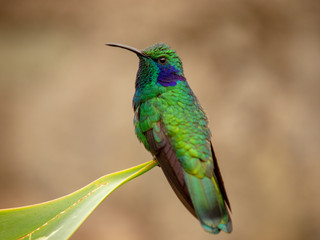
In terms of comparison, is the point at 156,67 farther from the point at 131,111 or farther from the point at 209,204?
the point at 131,111

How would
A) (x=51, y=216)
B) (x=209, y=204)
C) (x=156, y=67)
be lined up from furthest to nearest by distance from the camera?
(x=156, y=67), (x=209, y=204), (x=51, y=216)

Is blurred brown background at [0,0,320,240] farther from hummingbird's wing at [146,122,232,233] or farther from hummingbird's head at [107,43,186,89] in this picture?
hummingbird's wing at [146,122,232,233]

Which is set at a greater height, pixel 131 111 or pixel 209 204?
pixel 131 111

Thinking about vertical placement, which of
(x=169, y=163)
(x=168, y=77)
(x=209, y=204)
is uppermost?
(x=168, y=77)

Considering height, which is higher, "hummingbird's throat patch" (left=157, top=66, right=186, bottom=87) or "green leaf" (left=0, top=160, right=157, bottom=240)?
"hummingbird's throat patch" (left=157, top=66, right=186, bottom=87)

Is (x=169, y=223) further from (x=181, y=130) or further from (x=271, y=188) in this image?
(x=181, y=130)

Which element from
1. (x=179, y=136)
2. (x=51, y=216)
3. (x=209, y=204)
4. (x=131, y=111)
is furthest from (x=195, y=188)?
(x=131, y=111)

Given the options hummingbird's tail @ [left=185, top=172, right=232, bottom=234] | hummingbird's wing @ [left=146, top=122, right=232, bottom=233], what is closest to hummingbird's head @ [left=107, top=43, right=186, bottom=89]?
hummingbird's wing @ [left=146, top=122, right=232, bottom=233]

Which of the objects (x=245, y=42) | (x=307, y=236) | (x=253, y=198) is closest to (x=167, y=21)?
(x=245, y=42)
